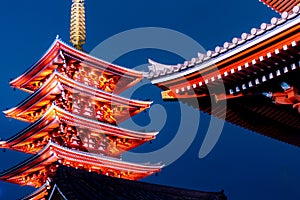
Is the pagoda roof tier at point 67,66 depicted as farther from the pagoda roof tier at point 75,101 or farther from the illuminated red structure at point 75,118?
the pagoda roof tier at point 75,101

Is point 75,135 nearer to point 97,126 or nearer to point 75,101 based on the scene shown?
point 97,126

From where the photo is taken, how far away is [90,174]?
8.95 metres

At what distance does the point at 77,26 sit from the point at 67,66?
5.03 m

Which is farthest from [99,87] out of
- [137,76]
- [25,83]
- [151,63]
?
[151,63]

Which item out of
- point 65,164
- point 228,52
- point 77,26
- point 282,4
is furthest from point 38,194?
point 228,52

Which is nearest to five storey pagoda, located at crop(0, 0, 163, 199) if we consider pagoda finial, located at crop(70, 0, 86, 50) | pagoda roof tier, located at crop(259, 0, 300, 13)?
pagoda finial, located at crop(70, 0, 86, 50)

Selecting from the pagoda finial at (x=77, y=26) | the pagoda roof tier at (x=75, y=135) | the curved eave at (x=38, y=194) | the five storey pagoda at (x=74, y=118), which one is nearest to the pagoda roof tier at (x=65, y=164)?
the five storey pagoda at (x=74, y=118)

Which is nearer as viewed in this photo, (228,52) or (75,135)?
(228,52)

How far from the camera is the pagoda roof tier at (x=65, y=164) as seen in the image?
23.2m

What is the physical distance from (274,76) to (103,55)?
75.7 feet

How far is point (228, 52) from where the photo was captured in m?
8.23

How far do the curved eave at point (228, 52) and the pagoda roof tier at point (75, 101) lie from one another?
15840mm

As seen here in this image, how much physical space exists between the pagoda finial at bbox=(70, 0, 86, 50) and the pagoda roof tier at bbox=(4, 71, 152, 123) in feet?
15.4

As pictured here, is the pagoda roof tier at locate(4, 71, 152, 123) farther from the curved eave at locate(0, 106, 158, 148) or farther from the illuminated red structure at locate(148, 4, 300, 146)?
the illuminated red structure at locate(148, 4, 300, 146)
